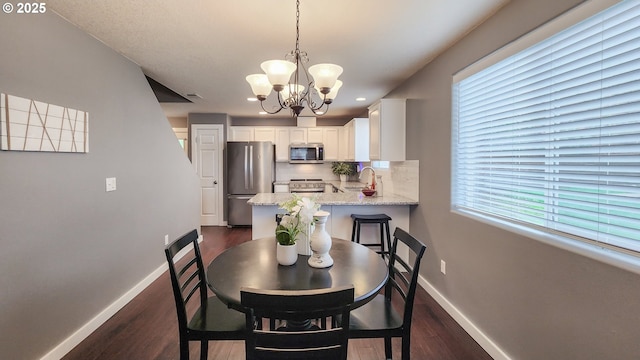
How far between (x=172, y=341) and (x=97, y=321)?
71 centimetres

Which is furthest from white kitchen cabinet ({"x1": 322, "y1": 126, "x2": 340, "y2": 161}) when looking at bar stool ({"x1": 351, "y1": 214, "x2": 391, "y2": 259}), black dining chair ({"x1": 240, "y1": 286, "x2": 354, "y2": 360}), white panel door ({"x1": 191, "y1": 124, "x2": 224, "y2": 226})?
black dining chair ({"x1": 240, "y1": 286, "x2": 354, "y2": 360})

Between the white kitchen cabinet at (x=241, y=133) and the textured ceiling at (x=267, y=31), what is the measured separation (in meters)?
2.59

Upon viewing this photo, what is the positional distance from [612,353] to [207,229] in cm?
556

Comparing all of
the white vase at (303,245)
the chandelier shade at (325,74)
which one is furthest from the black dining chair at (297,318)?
the chandelier shade at (325,74)

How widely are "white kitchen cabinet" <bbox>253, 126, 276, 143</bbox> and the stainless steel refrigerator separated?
33 cm

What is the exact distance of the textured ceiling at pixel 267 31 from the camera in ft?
6.10

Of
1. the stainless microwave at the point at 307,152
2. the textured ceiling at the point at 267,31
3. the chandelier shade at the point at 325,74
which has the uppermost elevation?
the textured ceiling at the point at 267,31

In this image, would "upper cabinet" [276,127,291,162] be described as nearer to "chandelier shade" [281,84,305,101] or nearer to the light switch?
the light switch

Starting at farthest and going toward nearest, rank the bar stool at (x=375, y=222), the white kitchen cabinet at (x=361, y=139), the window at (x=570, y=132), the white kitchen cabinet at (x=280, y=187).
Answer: the white kitchen cabinet at (x=280, y=187), the white kitchen cabinet at (x=361, y=139), the bar stool at (x=375, y=222), the window at (x=570, y=132)

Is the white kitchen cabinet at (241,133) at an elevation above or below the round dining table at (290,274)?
above

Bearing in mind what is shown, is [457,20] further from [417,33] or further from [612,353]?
[612,353]

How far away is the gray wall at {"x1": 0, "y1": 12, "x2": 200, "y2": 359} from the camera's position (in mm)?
1635

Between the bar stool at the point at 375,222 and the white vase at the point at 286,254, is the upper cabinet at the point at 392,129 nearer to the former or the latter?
the bar stool at the point at 375,222

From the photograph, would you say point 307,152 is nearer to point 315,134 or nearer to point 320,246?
point 315,134
